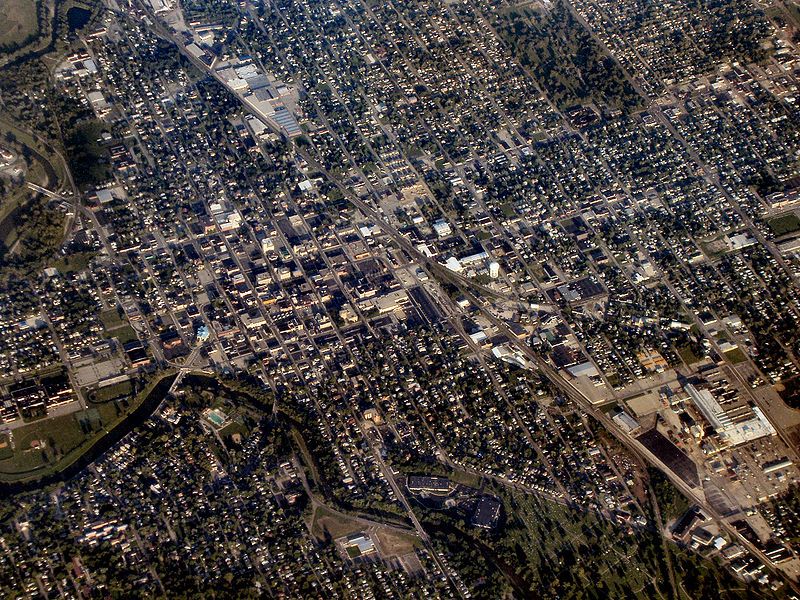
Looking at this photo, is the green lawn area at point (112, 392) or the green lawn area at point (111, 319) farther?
the green lawn area at point (111, 319)

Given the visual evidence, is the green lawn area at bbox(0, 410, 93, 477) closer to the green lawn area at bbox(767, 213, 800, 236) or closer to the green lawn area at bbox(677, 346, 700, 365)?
the green lawn area at bbox(677, 346, 700, 365)

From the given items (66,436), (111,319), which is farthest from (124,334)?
(66,436)

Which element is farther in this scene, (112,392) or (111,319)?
(111,319)

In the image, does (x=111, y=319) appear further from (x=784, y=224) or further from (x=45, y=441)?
(x=784, y=224)

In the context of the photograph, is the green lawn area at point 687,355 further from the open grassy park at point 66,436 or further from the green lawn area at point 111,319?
the green lawn area at point 111,319

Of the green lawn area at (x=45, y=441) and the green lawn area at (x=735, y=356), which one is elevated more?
the green lawn area at (x=735, y=356)

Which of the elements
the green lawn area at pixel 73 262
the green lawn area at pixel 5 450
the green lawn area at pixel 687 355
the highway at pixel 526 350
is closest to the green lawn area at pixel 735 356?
the green lawn area at pixel 687 355

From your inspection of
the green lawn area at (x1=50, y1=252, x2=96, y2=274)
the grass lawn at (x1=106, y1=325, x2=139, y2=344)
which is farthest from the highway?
the grass lawn at (x1=106, y1=325, x2=139, y2=344)
